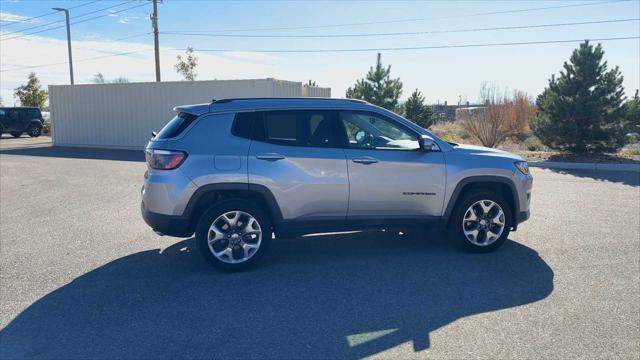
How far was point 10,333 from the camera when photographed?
3.81m

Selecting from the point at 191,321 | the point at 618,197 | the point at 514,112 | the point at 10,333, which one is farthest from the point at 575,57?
the point at 10,333

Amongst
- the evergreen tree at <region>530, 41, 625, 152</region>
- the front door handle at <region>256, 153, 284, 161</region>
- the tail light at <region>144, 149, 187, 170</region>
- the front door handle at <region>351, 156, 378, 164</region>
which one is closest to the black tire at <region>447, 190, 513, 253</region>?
the front door handle at <region>351, 156, 378, 164</region>

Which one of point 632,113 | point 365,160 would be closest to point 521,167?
point 365,160

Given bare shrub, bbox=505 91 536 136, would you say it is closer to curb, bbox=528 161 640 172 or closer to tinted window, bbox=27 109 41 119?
curb, bbox=528 161 640 172

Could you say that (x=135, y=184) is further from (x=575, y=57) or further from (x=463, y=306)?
(x=575, y=57)

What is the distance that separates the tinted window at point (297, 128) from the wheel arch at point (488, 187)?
155cm

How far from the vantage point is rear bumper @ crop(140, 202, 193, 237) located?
16.4 ft

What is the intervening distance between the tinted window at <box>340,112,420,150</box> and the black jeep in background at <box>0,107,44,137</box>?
29.6 metres

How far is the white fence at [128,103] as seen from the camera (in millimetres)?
18527

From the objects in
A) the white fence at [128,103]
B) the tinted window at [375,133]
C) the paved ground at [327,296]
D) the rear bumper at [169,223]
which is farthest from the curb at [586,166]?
the rear bumper at [169,223]

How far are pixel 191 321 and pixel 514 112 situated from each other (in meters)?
23.3

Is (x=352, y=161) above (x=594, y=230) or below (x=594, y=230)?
above

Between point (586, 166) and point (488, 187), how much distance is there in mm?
10181

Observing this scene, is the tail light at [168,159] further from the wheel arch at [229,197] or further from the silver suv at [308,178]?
the wheel arch at [229,197]
